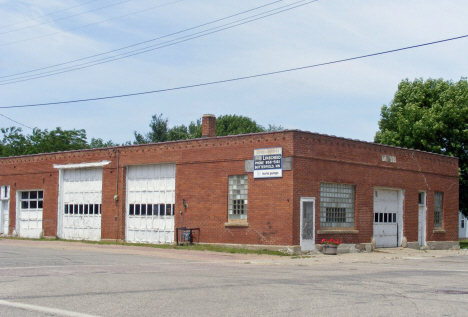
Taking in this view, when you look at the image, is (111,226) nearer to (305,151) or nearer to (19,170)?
(19,170)

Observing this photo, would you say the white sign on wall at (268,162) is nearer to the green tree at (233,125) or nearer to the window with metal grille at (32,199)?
the window with metal grille at (32,199)

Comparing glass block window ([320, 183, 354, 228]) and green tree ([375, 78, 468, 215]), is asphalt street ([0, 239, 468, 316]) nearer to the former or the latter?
glass block window ([320, 183, 354, 228])

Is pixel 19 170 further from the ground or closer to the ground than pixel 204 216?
further from the ground

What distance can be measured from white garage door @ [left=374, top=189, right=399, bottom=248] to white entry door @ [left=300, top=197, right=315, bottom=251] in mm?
5195

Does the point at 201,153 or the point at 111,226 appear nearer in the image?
the point at 201,153

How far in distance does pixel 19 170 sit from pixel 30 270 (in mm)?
23365

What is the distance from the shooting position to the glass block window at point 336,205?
25.2m

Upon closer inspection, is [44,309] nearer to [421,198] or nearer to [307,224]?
[307,224]

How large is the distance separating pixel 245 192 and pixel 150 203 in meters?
6.67

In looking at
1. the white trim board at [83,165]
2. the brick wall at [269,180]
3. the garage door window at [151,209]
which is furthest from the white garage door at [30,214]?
the garage door window at [151,209]

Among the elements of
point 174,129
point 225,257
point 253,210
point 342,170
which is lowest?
point 225,257

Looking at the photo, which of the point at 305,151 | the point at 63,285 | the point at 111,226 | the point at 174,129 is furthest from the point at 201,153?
the point at 174,129

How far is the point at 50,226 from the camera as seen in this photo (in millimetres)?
33938

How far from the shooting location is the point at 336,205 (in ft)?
84.5
